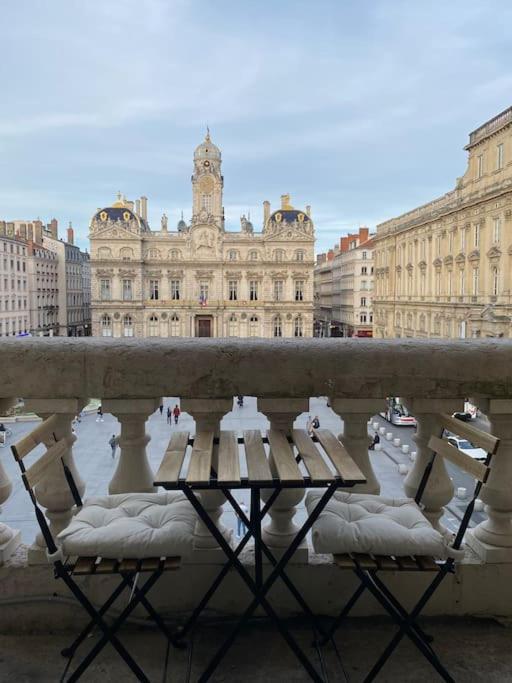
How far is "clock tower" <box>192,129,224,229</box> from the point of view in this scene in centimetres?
6406

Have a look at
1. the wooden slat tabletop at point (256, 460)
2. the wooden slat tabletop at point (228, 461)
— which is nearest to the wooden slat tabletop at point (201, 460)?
the wooden slat tabletop at point (228, 461)

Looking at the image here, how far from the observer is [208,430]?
113 inches

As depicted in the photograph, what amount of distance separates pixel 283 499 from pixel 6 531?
1.47 meters

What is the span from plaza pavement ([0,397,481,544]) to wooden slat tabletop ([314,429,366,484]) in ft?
1.69

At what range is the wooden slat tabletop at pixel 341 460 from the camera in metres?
2.15

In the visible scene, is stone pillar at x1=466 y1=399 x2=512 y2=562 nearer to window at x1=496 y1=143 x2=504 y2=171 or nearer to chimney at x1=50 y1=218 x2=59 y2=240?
window at x1=496 y1=143 x2=504 y2=171

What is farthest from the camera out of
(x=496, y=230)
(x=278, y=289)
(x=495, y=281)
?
(x=278, y=289)

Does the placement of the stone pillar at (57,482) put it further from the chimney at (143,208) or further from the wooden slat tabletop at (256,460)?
the chimney at (143,208)

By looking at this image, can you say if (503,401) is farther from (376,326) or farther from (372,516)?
(376,326)

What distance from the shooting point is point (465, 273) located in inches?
1377

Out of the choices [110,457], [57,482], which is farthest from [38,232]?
[57,482]

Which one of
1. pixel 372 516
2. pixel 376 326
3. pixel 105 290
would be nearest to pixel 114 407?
pixel 372 516

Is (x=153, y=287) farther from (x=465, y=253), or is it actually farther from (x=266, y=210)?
(x=465, y=253)

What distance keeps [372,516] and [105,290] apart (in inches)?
2538
